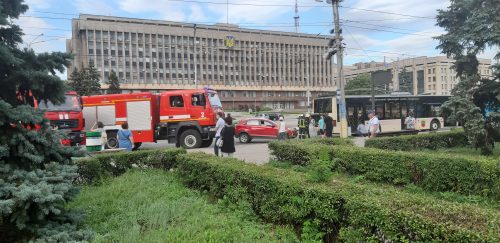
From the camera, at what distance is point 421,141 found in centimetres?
1606

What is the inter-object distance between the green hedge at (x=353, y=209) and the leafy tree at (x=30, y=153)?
98.1 inches

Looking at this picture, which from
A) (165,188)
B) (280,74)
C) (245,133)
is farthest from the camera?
(280,74)

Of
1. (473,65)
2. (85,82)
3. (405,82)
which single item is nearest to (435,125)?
(473,65)

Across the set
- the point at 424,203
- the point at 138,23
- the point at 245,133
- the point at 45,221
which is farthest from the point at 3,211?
the point at 138,23

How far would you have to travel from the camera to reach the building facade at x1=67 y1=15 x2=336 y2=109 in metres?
111

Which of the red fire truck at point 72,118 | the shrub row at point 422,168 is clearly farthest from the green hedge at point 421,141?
the red fire truck at point 72,118

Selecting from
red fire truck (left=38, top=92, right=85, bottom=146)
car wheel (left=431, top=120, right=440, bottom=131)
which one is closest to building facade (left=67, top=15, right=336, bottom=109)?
car wheel (left=431, top=120, right=440, bottom=131)

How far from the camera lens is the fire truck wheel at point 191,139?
1983 cm

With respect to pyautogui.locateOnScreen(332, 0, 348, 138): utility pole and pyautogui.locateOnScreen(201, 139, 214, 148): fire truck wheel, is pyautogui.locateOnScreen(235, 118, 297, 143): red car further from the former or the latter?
pyautogui.locateOnScreen(332, 0, 348, 138): utility pole

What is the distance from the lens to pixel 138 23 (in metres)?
115

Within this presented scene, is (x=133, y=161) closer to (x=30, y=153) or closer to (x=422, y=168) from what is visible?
(x=30, y=153)

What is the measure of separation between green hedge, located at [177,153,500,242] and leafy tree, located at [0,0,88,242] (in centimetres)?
249

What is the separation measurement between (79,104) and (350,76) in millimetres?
114468

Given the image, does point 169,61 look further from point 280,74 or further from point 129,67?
point 280,74
